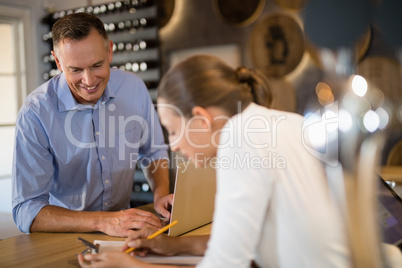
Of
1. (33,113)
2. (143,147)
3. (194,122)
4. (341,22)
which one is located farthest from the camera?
(341,22)

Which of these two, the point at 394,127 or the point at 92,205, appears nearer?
the point at 92,205

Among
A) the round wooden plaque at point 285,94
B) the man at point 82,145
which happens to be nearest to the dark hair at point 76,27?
the man at point 82,145

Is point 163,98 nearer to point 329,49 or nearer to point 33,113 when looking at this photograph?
point 33,113

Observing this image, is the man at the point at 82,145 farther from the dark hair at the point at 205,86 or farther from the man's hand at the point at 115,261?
the dark hair at the point at 205,86

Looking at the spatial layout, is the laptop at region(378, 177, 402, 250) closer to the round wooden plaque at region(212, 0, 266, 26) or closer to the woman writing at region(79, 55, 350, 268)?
the woman writing at region(79, 55, 350, 268)

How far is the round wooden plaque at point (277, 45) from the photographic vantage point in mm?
3719

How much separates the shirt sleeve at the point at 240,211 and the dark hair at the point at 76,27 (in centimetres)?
120

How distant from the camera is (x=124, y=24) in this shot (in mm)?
4348

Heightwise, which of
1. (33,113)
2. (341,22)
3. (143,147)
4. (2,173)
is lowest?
(2,173)

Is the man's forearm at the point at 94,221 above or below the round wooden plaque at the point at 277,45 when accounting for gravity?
below

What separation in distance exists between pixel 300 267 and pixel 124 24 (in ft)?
12.4

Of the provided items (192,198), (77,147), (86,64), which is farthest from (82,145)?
(192,198)

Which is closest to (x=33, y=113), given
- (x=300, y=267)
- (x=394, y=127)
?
(x=300, y=267)

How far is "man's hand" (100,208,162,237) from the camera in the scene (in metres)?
1.70
